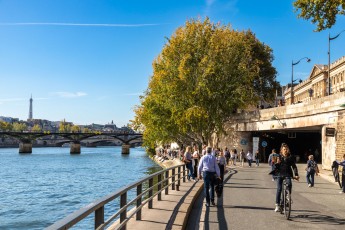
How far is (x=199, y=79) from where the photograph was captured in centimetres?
4112

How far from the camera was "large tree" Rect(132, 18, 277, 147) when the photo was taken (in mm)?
40719

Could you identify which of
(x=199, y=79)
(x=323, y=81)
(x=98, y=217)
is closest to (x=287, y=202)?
(x=98, y=217)

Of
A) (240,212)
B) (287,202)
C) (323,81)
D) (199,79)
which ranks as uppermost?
(323,81)

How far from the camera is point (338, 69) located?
80500mm

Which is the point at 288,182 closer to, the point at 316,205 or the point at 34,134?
the point at 316,205

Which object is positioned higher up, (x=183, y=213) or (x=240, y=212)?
(x=183, y=213)

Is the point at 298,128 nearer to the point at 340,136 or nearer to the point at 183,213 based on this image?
the point at 340,136

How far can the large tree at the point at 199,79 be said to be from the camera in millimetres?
40719

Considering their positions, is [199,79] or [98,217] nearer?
[98,217]

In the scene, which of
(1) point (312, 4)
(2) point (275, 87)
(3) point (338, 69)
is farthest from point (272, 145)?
(3) point (338, 69)

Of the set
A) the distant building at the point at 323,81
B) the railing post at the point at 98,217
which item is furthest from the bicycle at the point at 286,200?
the distant building at the point at 323,81

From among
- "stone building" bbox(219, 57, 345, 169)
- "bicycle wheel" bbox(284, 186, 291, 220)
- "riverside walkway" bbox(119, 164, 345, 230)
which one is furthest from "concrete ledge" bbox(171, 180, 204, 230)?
"stone building" bbox(219, 57, 345, 169)

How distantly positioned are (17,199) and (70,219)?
2810 cm

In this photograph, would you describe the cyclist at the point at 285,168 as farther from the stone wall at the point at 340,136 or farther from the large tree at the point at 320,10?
the stone wall at the point at 340,136
